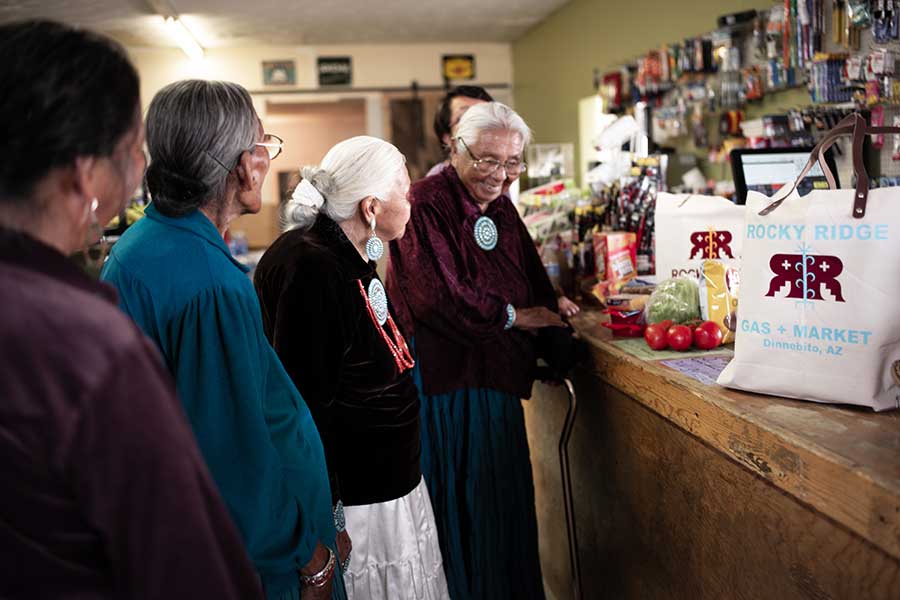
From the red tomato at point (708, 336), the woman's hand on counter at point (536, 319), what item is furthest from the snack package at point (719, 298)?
the woman's hand on counter at point (536, 319)

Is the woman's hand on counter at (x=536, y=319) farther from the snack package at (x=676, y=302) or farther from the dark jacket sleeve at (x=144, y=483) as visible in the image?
the dark jacket sleeve at (x=144, y=483)

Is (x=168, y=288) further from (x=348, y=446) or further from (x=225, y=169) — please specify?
(x=348, y=446)

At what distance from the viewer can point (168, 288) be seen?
1259mm

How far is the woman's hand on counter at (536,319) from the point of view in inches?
99.8

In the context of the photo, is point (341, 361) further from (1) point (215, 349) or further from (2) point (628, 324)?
(2) point (628, 324)

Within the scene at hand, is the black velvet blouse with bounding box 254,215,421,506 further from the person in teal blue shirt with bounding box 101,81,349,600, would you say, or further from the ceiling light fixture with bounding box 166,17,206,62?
the ceiling light fixture with bounding box 166,17,206,62

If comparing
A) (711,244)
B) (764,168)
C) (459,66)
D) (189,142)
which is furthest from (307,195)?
(459,66)

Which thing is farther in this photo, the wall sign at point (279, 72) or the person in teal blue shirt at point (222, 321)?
the wall sign at point (279, 72)

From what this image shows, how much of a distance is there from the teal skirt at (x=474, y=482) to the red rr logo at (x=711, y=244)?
771 mm

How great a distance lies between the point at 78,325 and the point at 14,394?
77mm

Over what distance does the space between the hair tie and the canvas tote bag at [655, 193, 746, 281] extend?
1110 mm

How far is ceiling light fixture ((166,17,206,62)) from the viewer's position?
27.0 feet

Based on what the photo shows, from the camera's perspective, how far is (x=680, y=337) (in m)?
2.13

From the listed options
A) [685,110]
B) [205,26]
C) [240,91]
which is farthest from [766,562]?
[205,26]
